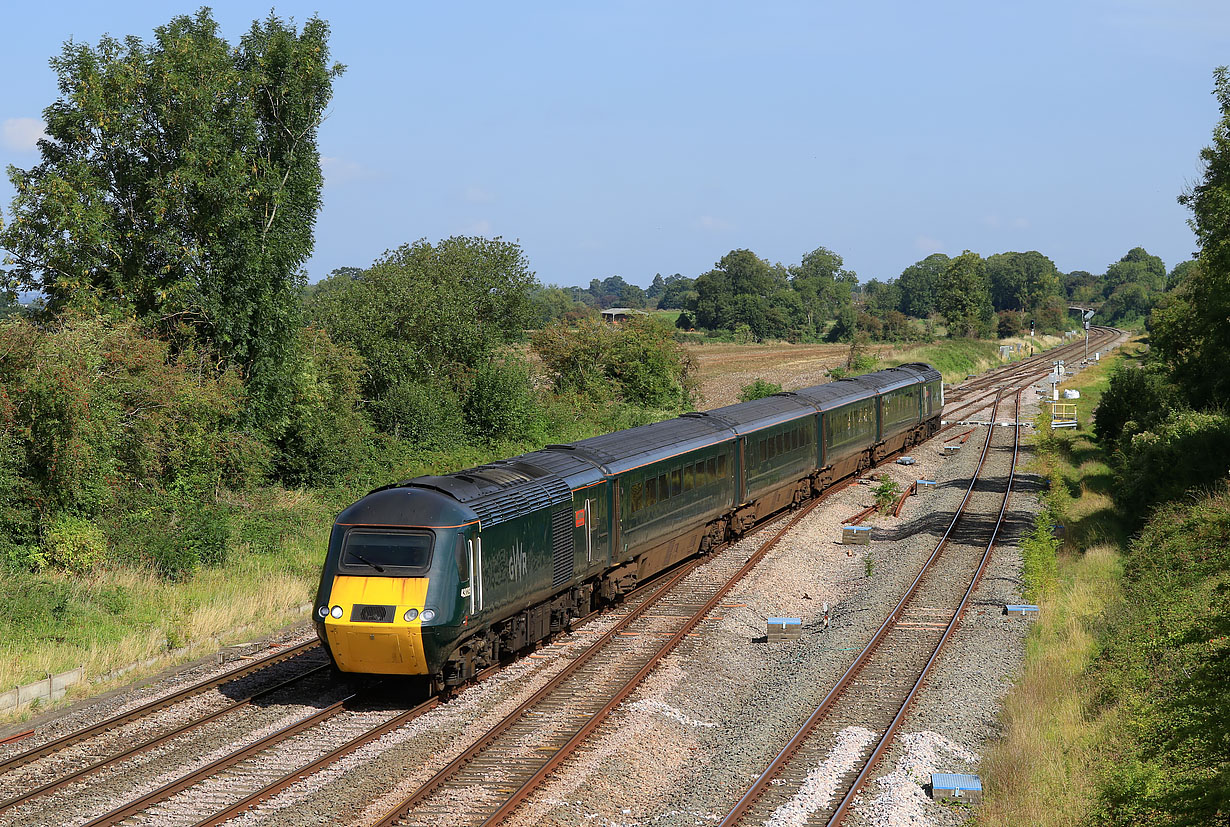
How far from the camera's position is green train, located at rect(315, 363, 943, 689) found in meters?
14.9

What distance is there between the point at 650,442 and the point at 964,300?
108192mm

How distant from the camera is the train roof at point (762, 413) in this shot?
90.1 ft

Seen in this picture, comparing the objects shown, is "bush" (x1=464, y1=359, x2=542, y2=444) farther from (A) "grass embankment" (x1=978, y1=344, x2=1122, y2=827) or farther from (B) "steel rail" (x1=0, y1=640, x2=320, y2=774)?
(B) "steel rail" (x1=0, y1=640, x2=320, y2=774)

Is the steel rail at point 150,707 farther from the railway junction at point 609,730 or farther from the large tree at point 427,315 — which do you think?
the large tree at point 427,315

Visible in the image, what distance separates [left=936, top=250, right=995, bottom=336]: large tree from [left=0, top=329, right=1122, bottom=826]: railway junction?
10187 cm

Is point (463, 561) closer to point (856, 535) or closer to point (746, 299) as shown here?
point (856, 535)

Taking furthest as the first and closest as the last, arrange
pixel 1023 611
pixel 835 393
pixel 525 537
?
pixel 835 393 → pixel 1023 611 → pixel 525 537

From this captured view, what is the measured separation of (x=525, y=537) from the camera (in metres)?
16.9

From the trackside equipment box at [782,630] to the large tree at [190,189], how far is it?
53.6 ft

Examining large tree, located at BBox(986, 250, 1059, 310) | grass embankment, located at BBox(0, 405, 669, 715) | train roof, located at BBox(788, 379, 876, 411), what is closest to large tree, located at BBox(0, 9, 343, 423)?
grass embankment, located at BBox(0, 405, 669, 715)

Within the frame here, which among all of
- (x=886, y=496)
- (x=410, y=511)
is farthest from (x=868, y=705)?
(x=886, y=496)

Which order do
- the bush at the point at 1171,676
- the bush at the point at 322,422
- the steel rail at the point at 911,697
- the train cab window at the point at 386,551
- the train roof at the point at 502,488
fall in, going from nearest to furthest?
the bush at the point at 1171,676
the steel rail at the point at 911,697
the train cab window at the point at 386,551
the train roof at the point at 502,488
the bush at the point at 322,422

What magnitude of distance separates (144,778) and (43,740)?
2470 millimetres

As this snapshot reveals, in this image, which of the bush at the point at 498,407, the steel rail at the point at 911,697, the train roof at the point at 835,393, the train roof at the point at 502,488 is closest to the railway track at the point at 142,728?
the train roof at the point at 502,488
